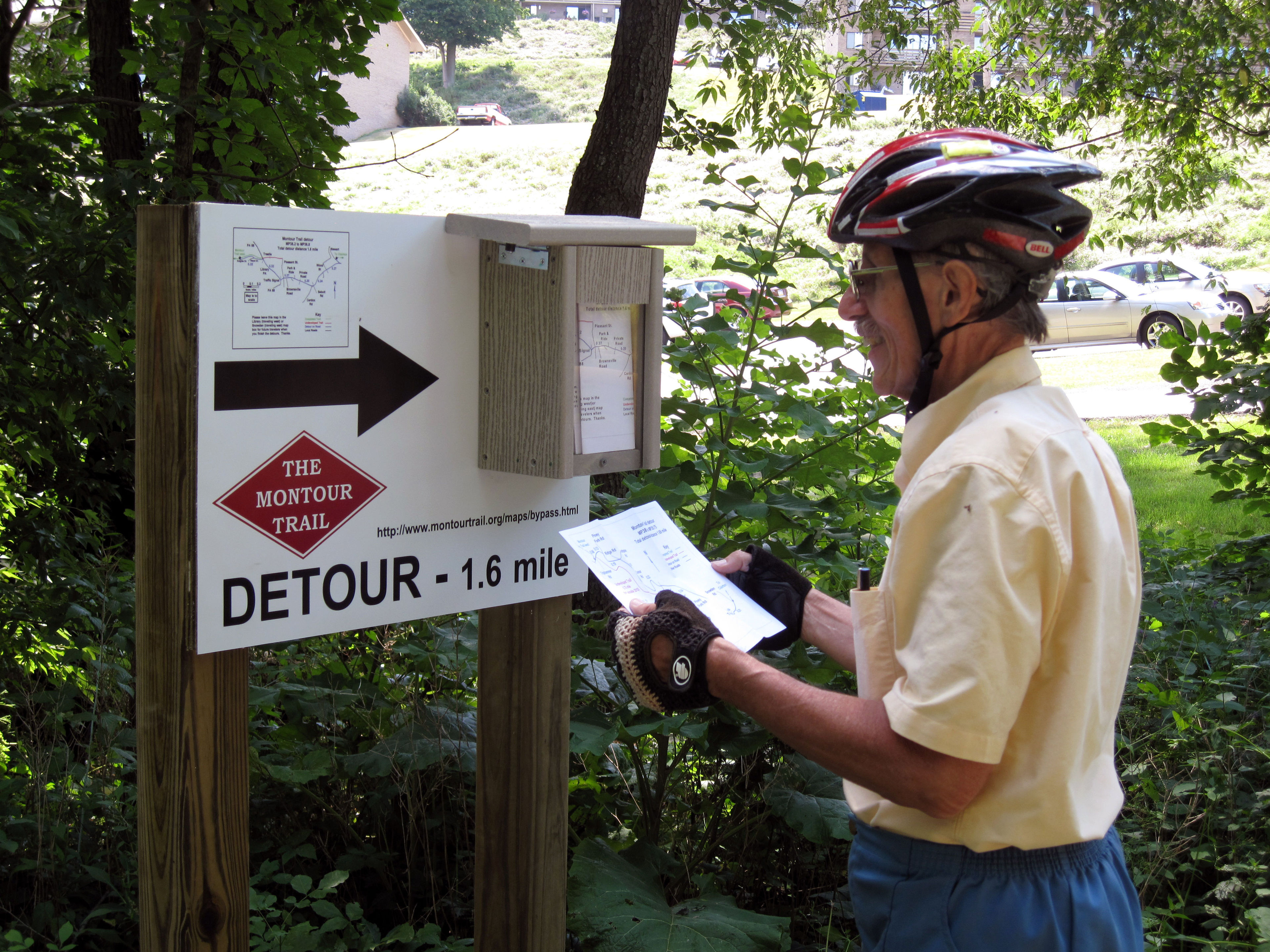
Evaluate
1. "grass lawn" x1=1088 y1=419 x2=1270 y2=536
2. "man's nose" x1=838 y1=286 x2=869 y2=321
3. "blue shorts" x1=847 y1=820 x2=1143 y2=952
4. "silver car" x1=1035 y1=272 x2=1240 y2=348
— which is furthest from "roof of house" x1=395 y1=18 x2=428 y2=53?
"silver car" x1=1035 y1=272 x2=1240 y2=348

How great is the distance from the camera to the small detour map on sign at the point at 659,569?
1.90 meters

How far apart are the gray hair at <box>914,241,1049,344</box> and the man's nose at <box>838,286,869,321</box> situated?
0.19m

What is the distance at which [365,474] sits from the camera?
1863 millimetres

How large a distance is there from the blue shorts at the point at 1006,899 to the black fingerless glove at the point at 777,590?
612 millimetres

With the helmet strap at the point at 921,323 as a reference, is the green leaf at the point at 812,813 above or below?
below

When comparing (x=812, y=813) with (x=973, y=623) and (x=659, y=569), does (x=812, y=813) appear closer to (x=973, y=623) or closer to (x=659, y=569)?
(x=659, y=569)

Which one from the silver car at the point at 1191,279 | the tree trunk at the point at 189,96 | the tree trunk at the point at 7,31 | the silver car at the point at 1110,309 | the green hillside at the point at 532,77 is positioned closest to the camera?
the tree trunk at the point at 189,96

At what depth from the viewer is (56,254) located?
3334 mm

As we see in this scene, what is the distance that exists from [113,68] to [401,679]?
10.6 ft

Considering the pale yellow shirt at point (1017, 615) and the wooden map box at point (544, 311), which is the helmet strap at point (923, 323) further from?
the wooden map box at point (544, 311)

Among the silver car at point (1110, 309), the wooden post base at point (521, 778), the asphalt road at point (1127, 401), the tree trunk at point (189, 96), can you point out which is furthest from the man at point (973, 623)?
the silver car at point (1110, 309)

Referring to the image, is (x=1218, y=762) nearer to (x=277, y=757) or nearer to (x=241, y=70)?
(x=277, y=757)

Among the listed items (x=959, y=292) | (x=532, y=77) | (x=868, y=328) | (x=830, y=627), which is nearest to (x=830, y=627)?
(x=830, y=627)

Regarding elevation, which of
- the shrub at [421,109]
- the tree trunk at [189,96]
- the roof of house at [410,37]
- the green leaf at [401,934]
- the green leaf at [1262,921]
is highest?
the shrub at [421,109]
